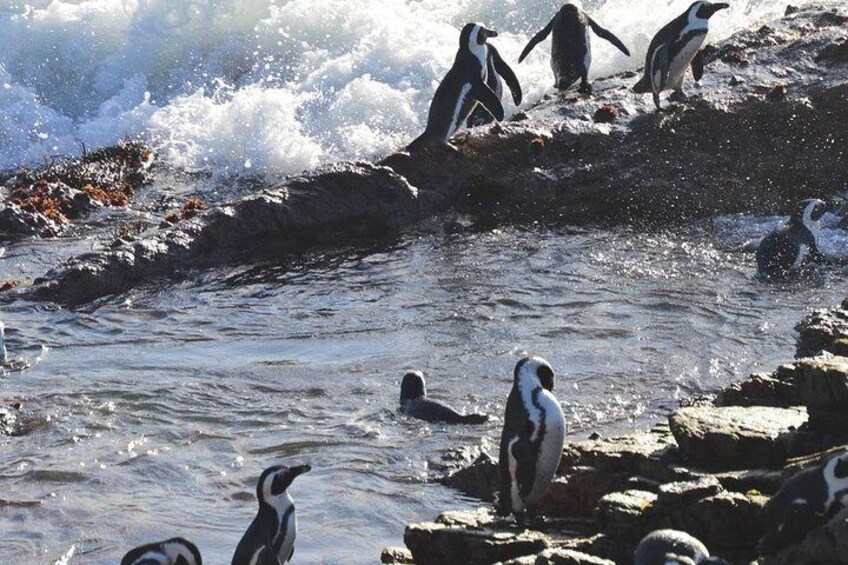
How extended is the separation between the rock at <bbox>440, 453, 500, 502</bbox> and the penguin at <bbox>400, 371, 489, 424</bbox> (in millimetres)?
762

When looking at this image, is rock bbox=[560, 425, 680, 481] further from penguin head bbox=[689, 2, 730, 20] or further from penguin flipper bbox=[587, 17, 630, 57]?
penguin flipper bbox=[587, 17, 630, 57]

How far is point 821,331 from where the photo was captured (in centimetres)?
878

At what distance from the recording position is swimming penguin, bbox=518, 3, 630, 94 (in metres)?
14.5

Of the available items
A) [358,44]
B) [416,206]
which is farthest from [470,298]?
[358,44]

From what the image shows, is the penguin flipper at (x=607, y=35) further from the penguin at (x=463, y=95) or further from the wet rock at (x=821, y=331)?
the wet rock at (x=821, y=331)

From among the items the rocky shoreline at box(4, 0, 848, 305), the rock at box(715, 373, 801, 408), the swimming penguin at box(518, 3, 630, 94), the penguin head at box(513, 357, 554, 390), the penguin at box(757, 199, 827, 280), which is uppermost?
the swimming penguin at box(518, 3, 630, 94)

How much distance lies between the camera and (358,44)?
19391 millimetres

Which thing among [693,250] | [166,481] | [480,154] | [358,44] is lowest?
[166,481]

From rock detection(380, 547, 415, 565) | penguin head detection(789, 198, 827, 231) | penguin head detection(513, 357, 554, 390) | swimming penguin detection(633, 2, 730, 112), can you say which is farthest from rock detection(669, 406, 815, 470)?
swimming penguin detection(633, 2, 730, 112)

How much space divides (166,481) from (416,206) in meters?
5.16

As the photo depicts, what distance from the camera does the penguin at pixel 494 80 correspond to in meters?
14.5

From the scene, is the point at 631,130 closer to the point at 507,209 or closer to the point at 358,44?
the point at 507,209

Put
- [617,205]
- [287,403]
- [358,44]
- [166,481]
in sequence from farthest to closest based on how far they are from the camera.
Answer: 1. [358,44]
2. [617,205]
3. [287,403]
4. [166,481]

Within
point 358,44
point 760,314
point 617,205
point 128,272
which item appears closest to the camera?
point 760,314
